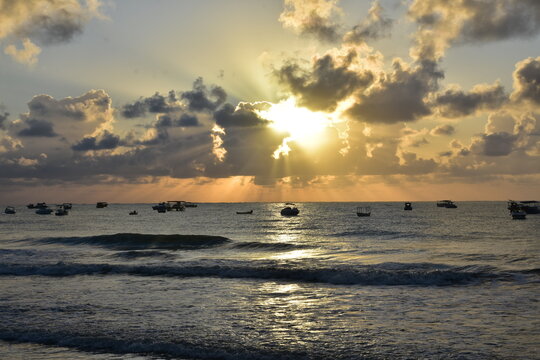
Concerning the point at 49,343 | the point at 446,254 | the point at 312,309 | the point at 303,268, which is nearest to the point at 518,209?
the point at 446,254

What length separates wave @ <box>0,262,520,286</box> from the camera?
31609mm

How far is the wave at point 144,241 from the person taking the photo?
215ft

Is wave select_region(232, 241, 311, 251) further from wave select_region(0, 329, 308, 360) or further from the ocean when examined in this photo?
wave select_region(0, 329, 308, 360)

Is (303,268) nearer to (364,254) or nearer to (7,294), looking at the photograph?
(364,254)

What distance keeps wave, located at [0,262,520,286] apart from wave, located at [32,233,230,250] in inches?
969

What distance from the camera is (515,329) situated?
18250 mm

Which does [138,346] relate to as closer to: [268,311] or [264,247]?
[268,311]

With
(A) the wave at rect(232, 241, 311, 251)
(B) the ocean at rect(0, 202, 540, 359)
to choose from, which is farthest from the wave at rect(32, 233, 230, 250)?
(B) the ocean at rect(0, 202, 540, 359)

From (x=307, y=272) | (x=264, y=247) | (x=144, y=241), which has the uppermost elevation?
(x=307, y=272)

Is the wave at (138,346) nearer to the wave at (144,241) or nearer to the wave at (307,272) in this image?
the wave at (307,272)

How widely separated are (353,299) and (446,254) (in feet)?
93.9

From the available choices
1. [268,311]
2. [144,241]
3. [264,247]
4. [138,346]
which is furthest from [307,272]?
[144,241]

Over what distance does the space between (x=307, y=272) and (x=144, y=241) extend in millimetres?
43080

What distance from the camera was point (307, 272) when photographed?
3491 centimetres
